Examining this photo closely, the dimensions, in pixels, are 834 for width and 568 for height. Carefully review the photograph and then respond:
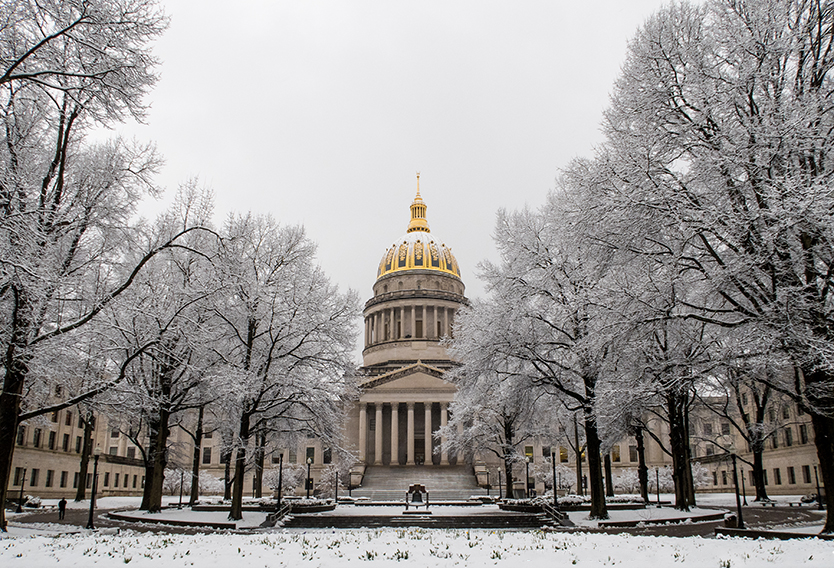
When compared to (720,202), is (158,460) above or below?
below

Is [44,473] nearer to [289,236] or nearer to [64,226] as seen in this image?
[289,236]

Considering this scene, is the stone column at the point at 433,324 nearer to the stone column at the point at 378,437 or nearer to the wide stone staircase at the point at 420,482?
the stone column at the point at 378,437

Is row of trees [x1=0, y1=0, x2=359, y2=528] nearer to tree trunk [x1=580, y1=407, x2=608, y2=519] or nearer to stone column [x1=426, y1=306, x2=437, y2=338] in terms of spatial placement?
tree trunk [x1=580, y1=407, x2=608, y2=519]

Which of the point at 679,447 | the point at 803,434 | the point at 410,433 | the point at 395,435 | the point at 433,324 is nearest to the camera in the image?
the point at 679,447

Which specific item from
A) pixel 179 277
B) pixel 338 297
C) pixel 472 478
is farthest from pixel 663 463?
pixel 179 277

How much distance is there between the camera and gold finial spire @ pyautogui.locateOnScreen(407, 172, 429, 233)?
10819cm

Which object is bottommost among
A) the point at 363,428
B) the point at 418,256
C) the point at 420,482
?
the point at 420,482

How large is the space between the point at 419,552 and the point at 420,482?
154ft

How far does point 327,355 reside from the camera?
2739 centimetres

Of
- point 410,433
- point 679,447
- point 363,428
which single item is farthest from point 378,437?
point 679,447

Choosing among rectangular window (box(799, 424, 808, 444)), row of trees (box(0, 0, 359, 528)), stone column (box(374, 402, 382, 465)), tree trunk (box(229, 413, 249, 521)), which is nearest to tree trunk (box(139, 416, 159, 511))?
row of trees (box(0, 0, 359, 528))

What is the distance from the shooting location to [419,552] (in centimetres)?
1148

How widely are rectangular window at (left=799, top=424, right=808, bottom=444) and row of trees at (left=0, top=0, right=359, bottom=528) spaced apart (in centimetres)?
3955

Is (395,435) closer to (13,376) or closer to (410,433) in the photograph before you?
(410,433)
